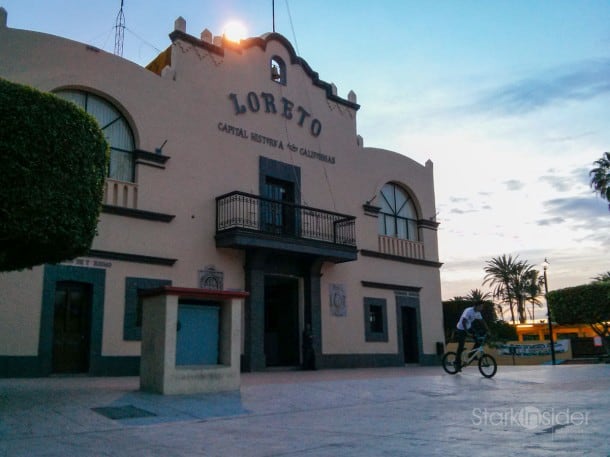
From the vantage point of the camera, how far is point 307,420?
26.8 feet

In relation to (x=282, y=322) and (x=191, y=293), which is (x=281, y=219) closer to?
(x=282, y=322)

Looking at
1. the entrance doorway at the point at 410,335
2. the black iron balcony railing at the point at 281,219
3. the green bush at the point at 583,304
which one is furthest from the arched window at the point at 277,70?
the green bush at the point at 583,304

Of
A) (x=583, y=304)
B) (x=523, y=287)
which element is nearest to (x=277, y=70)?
(x=583, y=304)

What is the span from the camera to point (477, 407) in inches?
355

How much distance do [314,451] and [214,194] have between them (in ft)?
42.6

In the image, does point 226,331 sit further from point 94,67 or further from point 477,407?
point 94,67

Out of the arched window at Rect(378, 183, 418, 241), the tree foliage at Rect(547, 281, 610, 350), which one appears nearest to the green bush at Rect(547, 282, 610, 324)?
the tree foliage at Rect(547, 281, 610, 350)

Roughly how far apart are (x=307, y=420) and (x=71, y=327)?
8906mm

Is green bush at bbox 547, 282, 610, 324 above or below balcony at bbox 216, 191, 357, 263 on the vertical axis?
below

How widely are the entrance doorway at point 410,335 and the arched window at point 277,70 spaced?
10.1m

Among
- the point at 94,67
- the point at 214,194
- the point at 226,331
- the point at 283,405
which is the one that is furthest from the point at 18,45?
the point at 283,405

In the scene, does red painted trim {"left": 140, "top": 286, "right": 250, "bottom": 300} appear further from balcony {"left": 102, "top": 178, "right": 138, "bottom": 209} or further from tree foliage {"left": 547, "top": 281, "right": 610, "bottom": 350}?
tree foliage {"left": 547, "top": 281, "right": 610, "bottom": 350}
